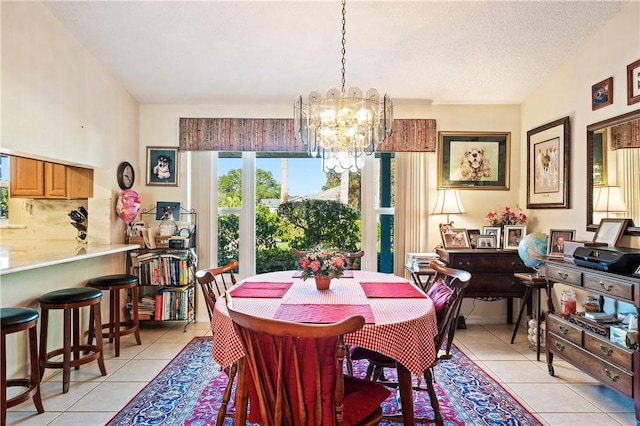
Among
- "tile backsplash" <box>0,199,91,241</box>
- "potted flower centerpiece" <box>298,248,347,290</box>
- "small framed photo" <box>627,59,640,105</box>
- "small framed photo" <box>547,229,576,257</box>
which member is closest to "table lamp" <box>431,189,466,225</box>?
"small framed photo" <box>547,229,576,257</box>

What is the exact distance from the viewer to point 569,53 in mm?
3521

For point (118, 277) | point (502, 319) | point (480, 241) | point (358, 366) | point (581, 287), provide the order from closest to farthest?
point (581, 287), point (358, 366), point (118, 277), point (480, 241), point (502, 319)

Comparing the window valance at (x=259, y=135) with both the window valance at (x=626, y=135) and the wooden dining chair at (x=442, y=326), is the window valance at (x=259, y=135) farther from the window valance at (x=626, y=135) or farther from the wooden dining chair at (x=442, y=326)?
the wooden dining chair at (x=442, y=326)

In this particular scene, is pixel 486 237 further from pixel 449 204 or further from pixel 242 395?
pixel 242 395

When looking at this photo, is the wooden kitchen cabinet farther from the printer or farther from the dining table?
the printer

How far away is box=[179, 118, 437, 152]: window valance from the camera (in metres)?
4.30

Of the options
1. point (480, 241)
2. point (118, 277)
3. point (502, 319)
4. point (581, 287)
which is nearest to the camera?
point (581, 287)

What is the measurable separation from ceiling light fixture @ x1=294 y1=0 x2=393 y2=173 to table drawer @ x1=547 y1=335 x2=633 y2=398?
2.02 metres

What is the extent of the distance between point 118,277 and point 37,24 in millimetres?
2063

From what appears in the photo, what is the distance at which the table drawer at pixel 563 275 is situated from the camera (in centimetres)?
278

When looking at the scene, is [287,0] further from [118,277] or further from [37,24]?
[118,277]

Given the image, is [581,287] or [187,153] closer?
[581,287]

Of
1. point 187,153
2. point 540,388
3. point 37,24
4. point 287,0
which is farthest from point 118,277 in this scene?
point 540,388

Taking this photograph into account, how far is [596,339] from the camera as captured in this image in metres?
2.58
